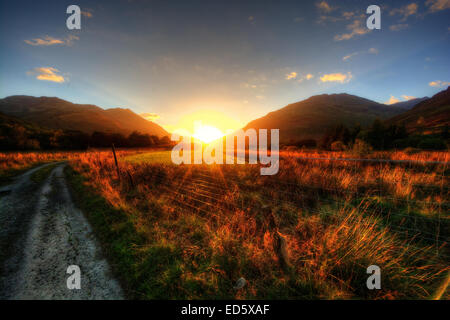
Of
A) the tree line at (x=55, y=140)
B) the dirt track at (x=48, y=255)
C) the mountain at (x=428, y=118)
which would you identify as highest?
the mountain at (x=428, y=118)

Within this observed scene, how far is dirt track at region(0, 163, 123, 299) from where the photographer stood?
2654mm

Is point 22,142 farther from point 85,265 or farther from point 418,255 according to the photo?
point 418,255

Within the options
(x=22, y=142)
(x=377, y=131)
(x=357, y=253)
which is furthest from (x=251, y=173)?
(x=22, y=142)

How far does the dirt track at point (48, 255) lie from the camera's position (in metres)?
2.65

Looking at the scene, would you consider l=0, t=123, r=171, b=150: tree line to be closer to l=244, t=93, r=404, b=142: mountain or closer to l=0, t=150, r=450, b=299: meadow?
l=0, t=150, r=450, b=299: meadow

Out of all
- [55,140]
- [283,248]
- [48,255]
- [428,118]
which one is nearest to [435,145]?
[283,248]

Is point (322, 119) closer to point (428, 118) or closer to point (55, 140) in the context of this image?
point (428, 118)

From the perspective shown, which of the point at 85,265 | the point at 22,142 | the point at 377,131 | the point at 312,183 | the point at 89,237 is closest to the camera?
the point at 85,265

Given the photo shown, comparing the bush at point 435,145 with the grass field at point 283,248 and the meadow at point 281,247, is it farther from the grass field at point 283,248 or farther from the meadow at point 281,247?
the meadow at point 281,247

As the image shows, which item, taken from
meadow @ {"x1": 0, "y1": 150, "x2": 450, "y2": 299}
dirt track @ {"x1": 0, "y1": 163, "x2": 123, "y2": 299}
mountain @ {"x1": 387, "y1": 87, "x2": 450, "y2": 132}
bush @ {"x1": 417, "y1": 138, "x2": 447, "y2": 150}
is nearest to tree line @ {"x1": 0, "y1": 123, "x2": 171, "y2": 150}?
dirt track @ {"x1": 0, "y1": 163, "x2": 123, "y2": 299}

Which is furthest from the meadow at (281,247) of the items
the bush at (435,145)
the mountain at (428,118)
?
the mountain at (428,118)

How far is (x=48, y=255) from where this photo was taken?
3504 millimetres
